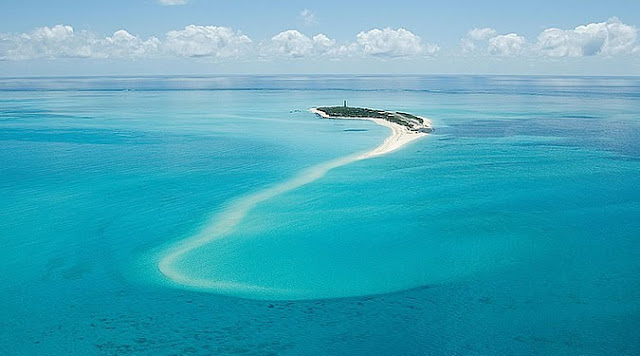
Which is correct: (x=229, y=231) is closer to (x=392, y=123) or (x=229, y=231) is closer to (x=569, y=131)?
(x=392, y=123)

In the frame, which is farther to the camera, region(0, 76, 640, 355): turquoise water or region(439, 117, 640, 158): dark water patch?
region(439, 117, 640, 158): dark water patch

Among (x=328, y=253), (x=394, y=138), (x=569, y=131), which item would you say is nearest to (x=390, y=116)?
(x=394, y=138)

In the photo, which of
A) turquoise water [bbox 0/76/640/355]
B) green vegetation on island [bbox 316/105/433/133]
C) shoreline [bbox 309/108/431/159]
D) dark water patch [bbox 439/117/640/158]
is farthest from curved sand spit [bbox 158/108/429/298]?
dark water patch [bbox 439/117/640/158]

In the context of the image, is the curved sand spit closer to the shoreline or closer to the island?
the shoreline

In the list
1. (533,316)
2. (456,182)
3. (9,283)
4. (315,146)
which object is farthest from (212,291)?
(315,146)

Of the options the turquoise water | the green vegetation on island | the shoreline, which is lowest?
the turquoise water

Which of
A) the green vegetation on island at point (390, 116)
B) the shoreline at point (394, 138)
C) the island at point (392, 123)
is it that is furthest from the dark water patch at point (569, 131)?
the shoreline at point (394, 138)

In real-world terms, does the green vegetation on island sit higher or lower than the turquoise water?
higher

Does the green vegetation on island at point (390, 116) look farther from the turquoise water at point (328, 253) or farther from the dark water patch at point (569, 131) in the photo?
the turquoise water at point (328, 253)

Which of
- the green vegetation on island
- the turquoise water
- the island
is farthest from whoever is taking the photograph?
the green vegetation on island
